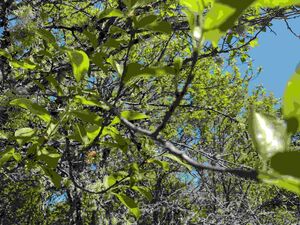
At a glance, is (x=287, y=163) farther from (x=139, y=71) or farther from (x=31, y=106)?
(x=31, y=106)

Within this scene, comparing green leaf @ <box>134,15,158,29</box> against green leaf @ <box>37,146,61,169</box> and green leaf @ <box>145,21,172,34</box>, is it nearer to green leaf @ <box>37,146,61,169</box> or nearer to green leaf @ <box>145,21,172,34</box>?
green leaf @ <box>145,21,172,34</box>

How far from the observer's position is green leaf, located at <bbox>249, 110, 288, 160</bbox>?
372 mm

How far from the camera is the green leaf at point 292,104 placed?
39 cm

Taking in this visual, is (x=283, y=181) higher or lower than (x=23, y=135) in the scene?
lower

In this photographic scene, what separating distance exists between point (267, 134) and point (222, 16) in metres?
0.13

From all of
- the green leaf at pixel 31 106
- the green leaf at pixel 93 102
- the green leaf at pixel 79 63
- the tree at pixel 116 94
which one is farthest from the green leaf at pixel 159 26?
the green leaf at pixel 31 106

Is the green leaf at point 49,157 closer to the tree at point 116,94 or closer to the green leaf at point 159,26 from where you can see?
the tree at point 116,94

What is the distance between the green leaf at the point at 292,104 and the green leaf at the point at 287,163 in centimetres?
6

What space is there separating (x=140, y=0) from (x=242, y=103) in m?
10.6

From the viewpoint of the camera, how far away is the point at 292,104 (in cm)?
40

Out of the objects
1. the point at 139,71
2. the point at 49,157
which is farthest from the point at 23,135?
the point at 139,71

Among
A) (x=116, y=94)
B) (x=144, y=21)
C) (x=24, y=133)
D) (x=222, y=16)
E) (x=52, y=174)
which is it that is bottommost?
(x=222, y=16)

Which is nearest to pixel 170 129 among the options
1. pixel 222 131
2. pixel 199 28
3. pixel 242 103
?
pixel 222 131

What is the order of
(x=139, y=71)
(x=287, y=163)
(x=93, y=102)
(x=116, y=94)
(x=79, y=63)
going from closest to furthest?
(x=287, y=163) → (x=139, y=71) → (x=79, y=63) → (x=93, y=102) → (x=116, y=94)
